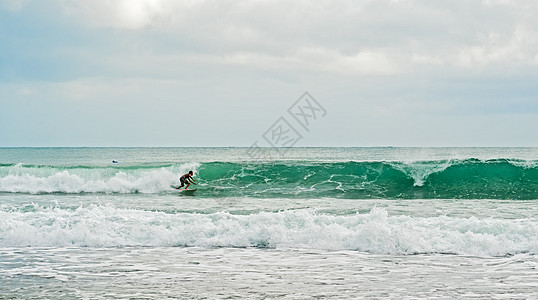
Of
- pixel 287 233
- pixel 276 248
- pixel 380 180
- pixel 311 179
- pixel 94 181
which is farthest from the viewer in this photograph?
pixel 94 181

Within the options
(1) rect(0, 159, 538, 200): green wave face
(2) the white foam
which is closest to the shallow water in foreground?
(1) rect(0, 159, 538, 200): green wave face

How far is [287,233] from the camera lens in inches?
408

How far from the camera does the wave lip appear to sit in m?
9.48

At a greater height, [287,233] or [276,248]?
[287,233]

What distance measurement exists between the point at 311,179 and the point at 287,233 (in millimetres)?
11587

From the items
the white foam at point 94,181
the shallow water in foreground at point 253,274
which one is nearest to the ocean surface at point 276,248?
the shallow water in foreground at point 253,274

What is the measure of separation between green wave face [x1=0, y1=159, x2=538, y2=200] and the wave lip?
749 centimetres

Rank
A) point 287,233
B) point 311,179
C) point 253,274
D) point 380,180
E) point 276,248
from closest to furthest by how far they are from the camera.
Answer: point 253,274 < point 276,248 < point 287,233 < point 380,180 < point 311,179

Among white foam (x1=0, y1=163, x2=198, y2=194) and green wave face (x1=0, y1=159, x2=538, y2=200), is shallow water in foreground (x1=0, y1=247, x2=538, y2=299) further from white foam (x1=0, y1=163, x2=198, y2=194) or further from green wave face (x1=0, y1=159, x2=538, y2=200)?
white foam (x1=0, y1=163, x2=198, y2=194)

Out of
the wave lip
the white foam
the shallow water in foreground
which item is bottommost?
the shallow water in foreground

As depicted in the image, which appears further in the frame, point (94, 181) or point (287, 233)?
point (94, 181)

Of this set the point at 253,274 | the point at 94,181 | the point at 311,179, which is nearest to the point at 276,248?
the point at 253,274

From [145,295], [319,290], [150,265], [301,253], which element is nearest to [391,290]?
[319,290]

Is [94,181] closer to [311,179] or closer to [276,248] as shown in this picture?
[311,179]
